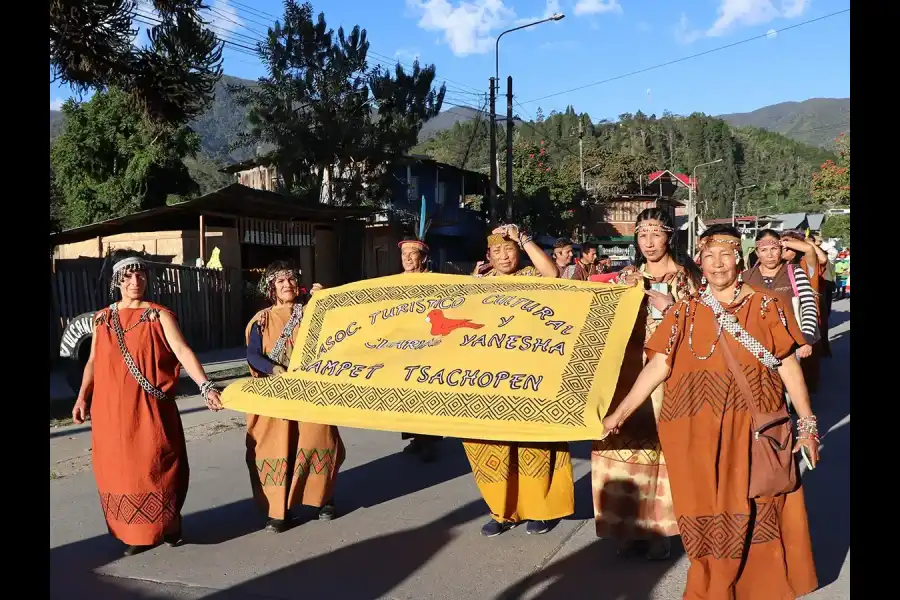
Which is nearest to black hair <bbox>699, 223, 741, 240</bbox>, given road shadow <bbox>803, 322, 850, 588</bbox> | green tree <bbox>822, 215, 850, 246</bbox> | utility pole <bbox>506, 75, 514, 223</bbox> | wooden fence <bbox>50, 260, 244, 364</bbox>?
road shadow <bbox>803, 322, 850, 588</bbox>

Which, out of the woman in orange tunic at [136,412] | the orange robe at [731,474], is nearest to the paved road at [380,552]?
the woman in orange tunic at [136,412]

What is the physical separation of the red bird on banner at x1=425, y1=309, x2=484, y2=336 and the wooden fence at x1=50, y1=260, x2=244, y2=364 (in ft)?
30.6

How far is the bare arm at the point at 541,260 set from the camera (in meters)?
4.51

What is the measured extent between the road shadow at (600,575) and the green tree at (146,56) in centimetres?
1119

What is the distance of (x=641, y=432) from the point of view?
4000 mm

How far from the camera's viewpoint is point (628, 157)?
49.5m

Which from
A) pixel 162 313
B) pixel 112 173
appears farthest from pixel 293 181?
pixel 162 313

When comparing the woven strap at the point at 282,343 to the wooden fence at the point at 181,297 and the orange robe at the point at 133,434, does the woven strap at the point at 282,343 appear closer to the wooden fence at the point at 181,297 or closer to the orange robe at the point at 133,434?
the orange robe at the point at 133,434

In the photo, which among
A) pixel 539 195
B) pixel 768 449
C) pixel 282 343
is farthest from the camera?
pixel 539 195

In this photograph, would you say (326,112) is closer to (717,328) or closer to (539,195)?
(539,195)

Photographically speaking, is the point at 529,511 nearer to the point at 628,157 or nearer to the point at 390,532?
the point at 390,532

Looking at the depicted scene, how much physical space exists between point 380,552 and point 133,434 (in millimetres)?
1436

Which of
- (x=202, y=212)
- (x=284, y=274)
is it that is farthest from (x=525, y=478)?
(x=202, y=212)
